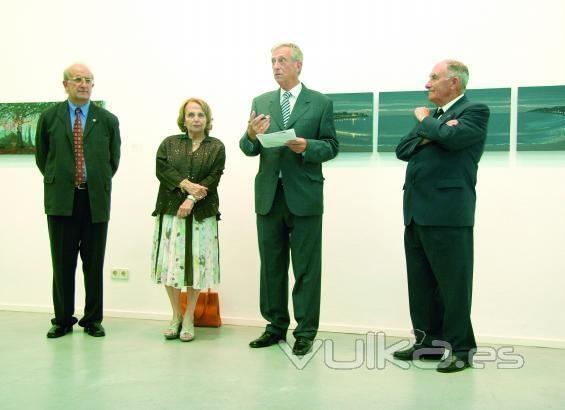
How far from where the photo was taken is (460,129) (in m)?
3.17

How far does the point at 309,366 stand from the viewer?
3.42m

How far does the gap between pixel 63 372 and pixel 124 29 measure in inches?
113

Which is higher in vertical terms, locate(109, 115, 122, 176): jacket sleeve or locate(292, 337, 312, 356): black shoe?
locate(109, 115, 122, 176): jacket sleeve

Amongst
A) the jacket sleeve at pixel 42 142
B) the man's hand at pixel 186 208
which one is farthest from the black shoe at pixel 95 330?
the jacket sleeve at pixel 42 142

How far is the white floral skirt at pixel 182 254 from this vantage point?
3994 millimetres

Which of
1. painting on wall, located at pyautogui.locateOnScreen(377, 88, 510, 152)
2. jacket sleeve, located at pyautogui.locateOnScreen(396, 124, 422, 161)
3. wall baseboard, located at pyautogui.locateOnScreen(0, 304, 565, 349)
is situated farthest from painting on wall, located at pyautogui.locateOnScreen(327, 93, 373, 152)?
wall baseboard, located at pyautogui.locateOnScreen(0, 304, 565, 349)

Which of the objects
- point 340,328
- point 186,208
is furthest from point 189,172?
point 340,328

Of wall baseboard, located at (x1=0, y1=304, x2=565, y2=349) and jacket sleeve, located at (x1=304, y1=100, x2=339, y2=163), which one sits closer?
jacket sleeve, located at (x1=304, y1=100, x2=339, y2=163)

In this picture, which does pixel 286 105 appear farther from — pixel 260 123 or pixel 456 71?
pixel 456 71

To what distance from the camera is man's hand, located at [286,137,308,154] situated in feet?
11.4

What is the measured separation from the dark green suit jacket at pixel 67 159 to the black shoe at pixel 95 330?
0.75m

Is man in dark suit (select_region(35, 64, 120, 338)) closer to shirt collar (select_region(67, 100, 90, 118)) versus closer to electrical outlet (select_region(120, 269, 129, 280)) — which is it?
shirt collar (select_region(67, 100, 90, 118))

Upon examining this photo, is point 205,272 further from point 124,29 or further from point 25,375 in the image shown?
point 124,29

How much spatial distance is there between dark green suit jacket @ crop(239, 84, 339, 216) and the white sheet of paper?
0.22 meters
